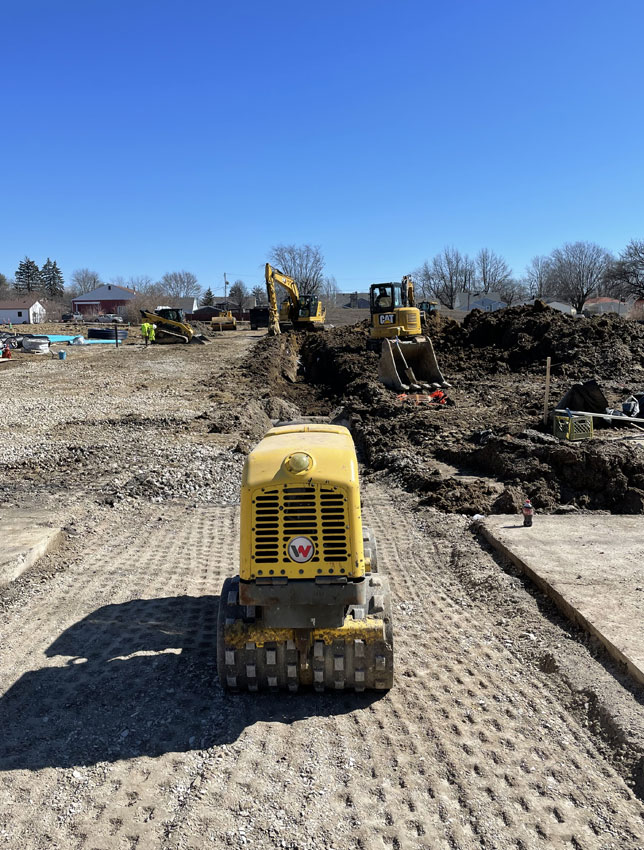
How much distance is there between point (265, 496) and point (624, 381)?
56.1 ft

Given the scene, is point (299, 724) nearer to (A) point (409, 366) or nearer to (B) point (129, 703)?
(B) point (129, 703)

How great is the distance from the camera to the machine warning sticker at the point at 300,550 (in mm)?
3789

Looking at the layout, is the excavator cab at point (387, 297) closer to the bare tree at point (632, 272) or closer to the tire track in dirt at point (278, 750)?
the tire track in dirt at point (278, 750)

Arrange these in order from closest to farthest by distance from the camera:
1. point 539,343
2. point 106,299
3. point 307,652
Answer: point 307,652, point 539,343, point 106,299

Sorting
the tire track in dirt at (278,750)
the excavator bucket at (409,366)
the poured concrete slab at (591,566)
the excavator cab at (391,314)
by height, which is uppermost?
the excavator cab at (391,314)

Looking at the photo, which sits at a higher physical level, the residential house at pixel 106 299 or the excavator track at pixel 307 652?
the residential house at pixel 106 299

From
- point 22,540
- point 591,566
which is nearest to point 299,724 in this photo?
point 591,566

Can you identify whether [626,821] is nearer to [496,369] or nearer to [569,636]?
[569,636]

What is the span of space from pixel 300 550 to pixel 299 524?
149 millimetres

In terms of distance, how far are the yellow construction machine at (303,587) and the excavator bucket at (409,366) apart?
42.6ft

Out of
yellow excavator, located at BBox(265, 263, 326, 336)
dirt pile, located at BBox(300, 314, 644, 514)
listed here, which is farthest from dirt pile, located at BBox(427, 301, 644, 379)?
yellow excavator, located at BBox(265, 263, 326, 336)

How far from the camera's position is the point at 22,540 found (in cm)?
698

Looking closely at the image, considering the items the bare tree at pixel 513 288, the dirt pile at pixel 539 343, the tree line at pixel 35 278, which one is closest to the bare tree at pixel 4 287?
the tree line at pixel 35 278

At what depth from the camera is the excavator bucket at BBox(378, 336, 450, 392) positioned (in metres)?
17.2
